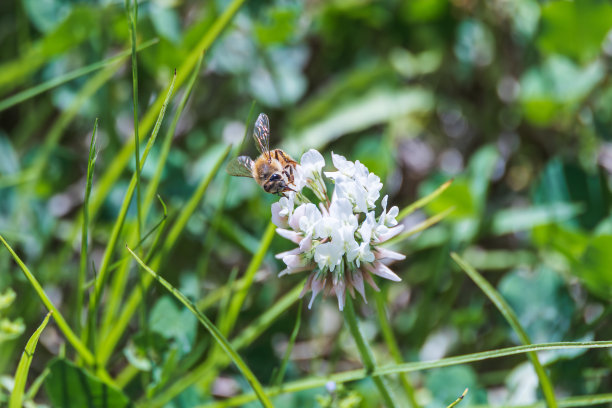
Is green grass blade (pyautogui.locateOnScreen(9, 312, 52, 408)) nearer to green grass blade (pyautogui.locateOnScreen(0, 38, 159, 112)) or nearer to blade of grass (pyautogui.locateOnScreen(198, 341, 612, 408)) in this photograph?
blade of grass (pyautogui.locateOnScreen(198, 341, 612, 408))

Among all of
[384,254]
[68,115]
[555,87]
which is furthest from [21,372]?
[555,87]

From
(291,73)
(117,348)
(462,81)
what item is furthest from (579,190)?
(117,348)

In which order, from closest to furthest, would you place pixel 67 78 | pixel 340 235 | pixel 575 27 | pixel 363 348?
pixel 340 235 < pixel 363 348 < pixel 67 78 < pixel 575 27

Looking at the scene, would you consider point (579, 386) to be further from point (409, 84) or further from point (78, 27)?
point (78, 27)

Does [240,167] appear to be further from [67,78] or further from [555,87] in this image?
[555,87]

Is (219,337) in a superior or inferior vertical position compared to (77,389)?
superior

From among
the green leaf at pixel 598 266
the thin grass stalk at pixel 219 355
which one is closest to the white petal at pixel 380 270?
the thin grass stalk at pixel 219 355

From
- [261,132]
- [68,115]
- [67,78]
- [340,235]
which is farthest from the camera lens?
[68,115]

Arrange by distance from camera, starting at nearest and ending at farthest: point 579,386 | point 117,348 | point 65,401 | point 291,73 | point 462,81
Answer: point 65,401
point 579,386
point 117,348
point 291,73
point 462,81
